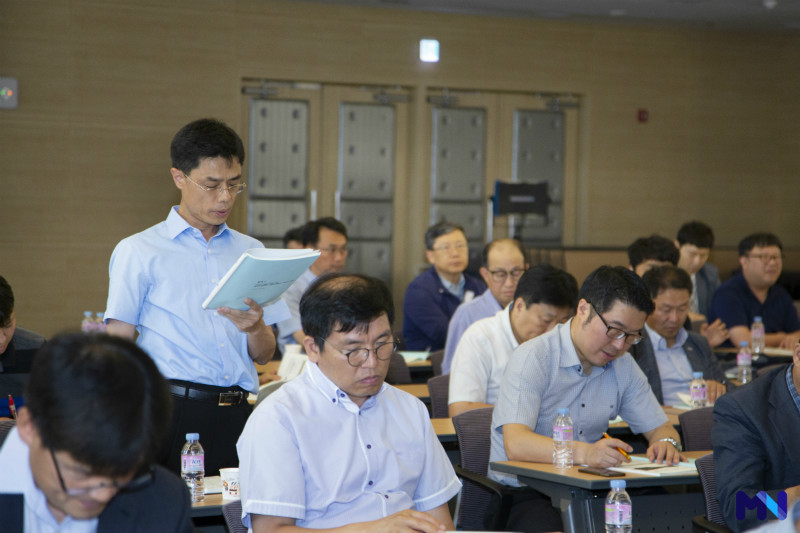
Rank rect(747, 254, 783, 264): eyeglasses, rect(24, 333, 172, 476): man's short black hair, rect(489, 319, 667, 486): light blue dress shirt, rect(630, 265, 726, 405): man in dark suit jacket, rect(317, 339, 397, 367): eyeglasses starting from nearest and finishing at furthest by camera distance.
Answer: rect(24, 333, 172, 476): man's short black hair < rect(317, 339, 397, 367): eyeglasses < rect(489, 319, 667, 486): light blue dress shirt < rect(630, 265, 726, 405): man in dark suit jacket < rect(747, 254, 783, 264): eyeglasses

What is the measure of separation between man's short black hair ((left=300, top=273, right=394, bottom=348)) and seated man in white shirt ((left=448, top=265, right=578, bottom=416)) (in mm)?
1921

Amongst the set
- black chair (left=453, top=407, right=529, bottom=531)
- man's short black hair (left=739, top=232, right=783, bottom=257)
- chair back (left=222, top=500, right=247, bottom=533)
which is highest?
man's short black hair (left=739, top=232, right=783, bottom=257)

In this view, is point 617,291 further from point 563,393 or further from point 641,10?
point 641,10

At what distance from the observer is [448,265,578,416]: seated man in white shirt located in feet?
14.3

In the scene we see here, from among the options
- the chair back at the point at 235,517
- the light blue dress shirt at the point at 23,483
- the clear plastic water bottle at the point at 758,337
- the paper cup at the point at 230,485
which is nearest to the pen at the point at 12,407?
the paper cup at the point at 230,485

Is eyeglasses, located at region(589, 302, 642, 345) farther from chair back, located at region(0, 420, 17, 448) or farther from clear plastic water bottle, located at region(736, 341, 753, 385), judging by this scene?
clear plastic water bottle, located at region(736, 341, 753, 385)

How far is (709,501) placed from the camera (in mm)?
3096

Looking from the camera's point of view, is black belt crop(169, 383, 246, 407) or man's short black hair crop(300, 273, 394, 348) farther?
black belt crop(169, 383, 246, 407)

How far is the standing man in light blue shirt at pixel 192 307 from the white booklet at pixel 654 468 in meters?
1.42

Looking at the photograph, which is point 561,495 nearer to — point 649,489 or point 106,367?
point 649,489

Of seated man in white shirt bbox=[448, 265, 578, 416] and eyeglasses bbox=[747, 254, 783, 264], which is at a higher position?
eyeglasses bbox=[747, 254, 783, 264]

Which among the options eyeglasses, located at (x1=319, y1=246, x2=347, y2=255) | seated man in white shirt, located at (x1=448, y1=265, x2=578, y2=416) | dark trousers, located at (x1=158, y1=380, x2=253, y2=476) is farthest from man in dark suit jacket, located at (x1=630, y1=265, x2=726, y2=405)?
dark trousers, located at (x1=158, y1=380, x2=253, y2=476)

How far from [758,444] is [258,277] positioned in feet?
5.59
